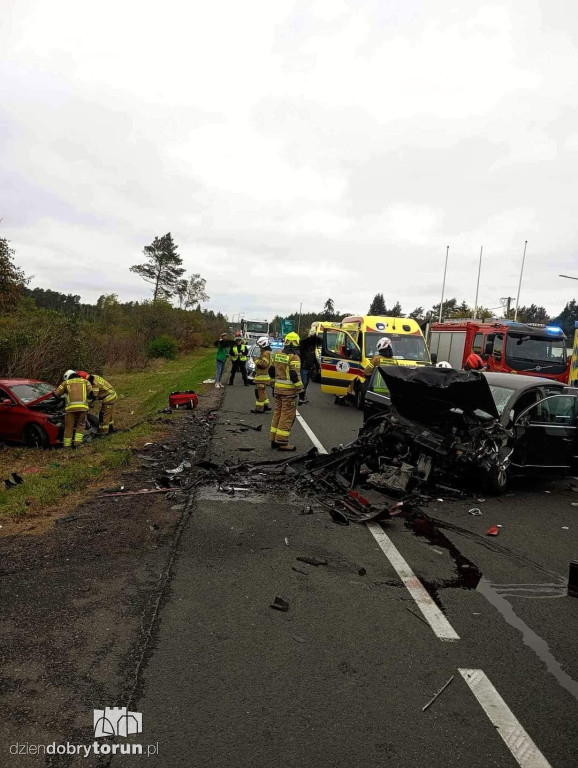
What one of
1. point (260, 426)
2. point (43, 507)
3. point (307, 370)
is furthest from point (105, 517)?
point (307, 370)

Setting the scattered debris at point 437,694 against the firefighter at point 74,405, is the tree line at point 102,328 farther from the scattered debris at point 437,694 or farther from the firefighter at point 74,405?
the scattered debris at point 437,694

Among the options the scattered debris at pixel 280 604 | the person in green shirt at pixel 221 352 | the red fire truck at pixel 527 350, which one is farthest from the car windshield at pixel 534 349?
the scattered debris at pixel 280 604

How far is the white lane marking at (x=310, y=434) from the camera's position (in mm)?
9414

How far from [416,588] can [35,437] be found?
340 inches

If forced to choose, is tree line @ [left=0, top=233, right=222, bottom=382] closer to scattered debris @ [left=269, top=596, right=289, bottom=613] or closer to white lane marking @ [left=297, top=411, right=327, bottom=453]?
white lane marking @ [left=297, top=411, right=327, bottom=453]

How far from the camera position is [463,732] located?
8.78 feet

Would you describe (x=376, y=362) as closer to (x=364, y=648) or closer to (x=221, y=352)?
(x=221, y=352)

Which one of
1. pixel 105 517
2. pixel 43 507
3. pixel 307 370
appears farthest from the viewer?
pixel 307 370

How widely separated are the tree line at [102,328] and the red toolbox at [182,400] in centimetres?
508

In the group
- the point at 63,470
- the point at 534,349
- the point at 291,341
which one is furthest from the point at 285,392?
the point at 534,349

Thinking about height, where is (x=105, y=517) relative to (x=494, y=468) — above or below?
below

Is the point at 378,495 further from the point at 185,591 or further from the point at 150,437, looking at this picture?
the point at 150,437

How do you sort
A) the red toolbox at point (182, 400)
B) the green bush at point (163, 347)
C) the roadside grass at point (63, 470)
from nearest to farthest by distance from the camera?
the roadside grass at point (63, 470) → the red toolbox at point (182, 400) → the green bush at point (163, 347)

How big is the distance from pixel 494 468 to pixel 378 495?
57.7 inches
